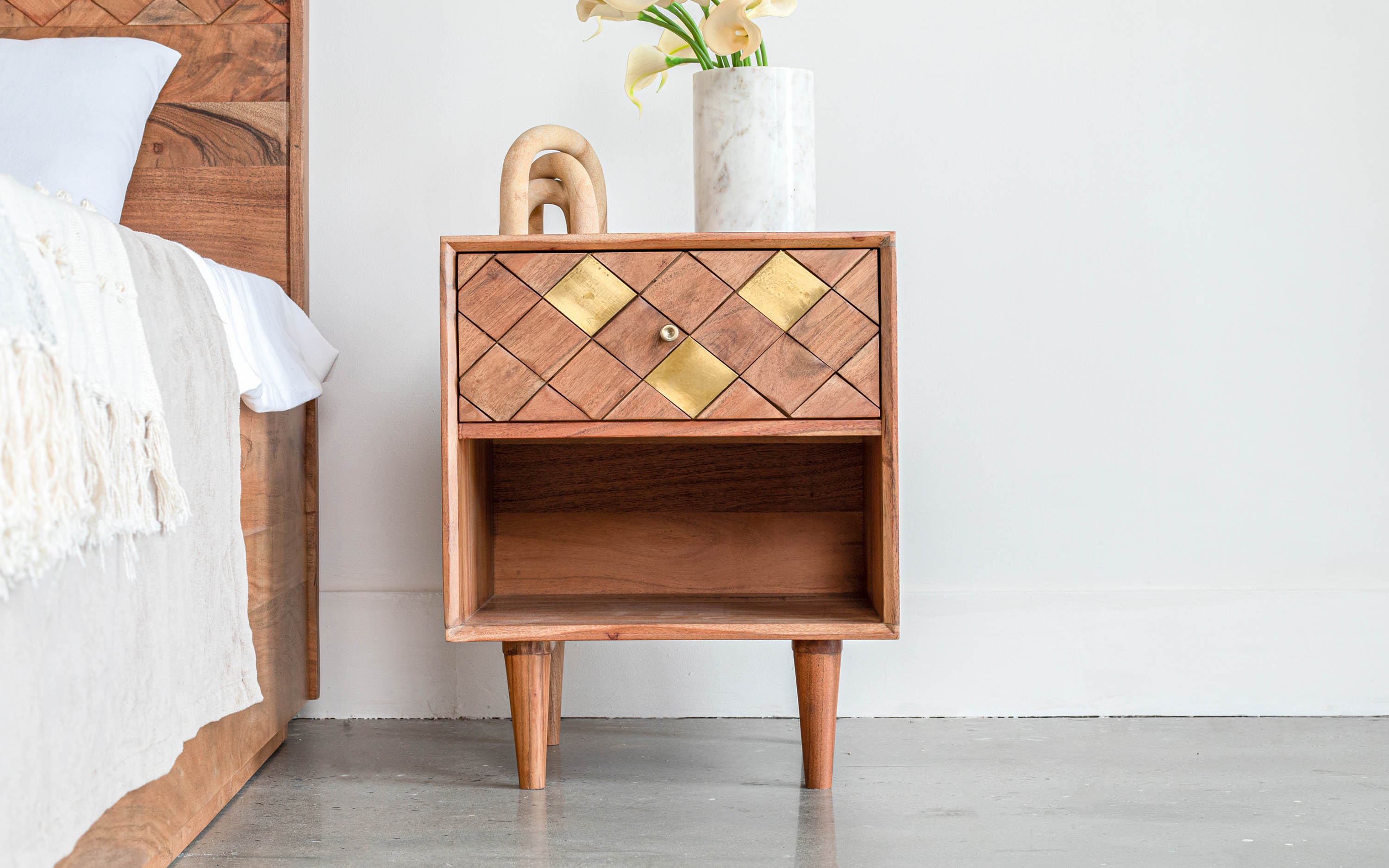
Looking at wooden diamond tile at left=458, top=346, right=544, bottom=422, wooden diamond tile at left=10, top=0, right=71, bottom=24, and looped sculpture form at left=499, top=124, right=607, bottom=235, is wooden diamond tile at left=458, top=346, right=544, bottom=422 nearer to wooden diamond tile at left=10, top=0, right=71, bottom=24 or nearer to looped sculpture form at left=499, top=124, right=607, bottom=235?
looped sculpture form at left=499, top=124, right=607, bottom=235

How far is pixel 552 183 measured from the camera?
1.14 metres

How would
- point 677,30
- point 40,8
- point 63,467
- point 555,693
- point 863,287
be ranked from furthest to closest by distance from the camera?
point 40,8, point 555,693, point 677,30, point 863,287, point 63,467

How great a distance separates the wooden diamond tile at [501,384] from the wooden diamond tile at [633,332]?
8cm

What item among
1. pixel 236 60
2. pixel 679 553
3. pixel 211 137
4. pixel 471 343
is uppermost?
pixel 236 60

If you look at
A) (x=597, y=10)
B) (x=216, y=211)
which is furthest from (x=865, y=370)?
(x=216, y=211)

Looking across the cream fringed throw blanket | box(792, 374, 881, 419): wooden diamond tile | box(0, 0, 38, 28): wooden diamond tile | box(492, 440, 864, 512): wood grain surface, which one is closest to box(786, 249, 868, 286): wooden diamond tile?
box(792, 374, 881, 419): wooden diamond tile

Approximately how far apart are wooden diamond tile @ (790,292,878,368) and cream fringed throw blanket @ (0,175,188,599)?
Answer: 59cm

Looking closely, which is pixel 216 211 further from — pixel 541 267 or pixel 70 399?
pixel 70 399

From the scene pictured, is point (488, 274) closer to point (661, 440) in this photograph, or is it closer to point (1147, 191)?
point (661, 440)

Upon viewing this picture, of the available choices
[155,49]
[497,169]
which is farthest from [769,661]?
[155,49]

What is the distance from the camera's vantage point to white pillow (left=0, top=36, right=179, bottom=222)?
3.56ft

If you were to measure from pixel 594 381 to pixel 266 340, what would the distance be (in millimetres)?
373

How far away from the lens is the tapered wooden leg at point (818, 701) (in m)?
1.02

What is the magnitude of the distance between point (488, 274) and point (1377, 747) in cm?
120
